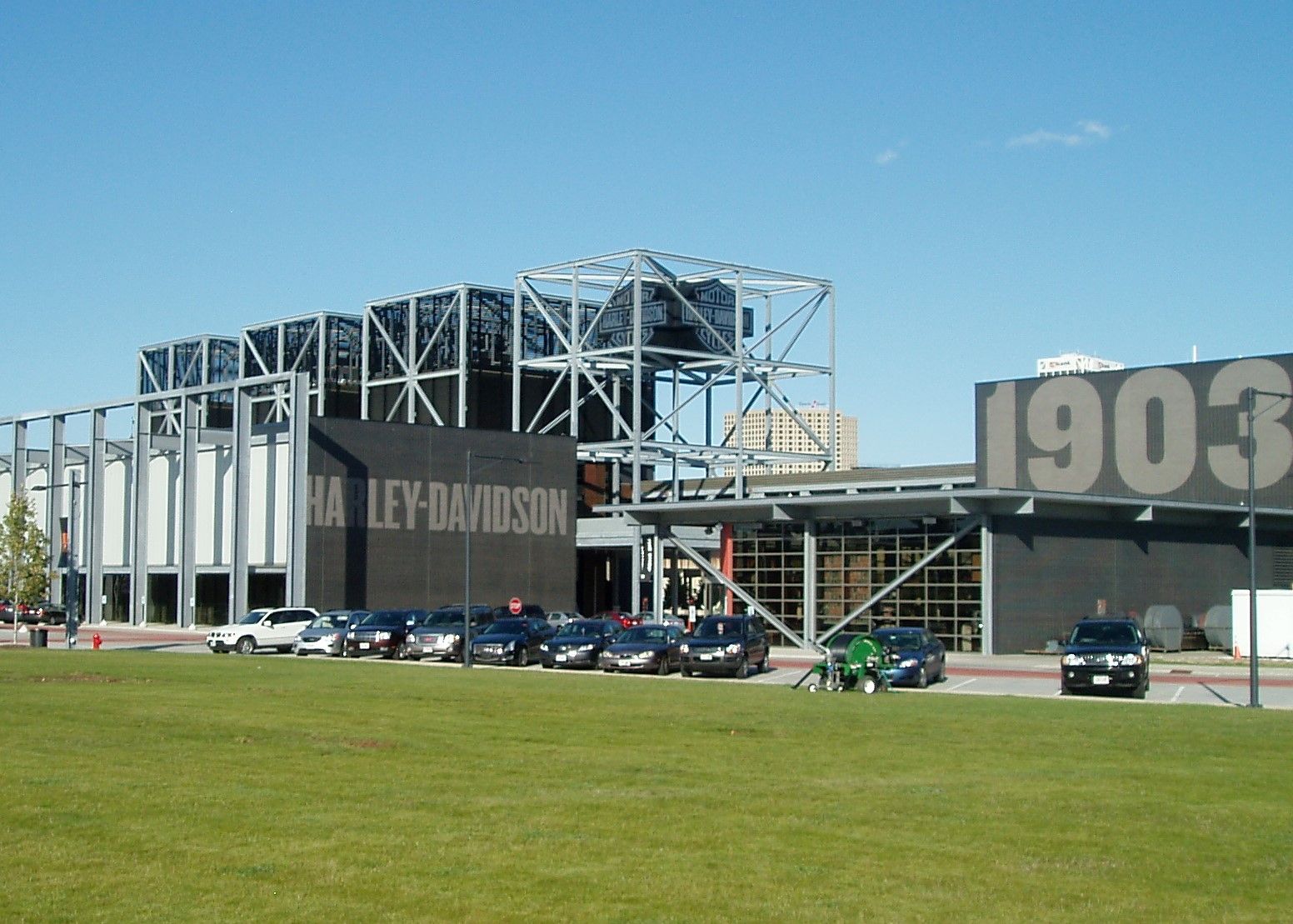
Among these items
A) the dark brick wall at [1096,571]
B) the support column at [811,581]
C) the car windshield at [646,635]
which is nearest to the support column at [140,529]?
the support column at [811,581]

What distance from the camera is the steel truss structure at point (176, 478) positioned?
7856cm

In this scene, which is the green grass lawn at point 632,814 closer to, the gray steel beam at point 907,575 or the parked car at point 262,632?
the parked car at point 262,632

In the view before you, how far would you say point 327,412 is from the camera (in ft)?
374

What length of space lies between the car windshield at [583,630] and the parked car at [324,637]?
32.4ft

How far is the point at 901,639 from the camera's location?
41.2 metres

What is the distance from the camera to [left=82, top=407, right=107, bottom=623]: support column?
89.7 metres

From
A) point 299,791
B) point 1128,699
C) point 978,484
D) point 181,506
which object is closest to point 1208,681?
point 1128,699

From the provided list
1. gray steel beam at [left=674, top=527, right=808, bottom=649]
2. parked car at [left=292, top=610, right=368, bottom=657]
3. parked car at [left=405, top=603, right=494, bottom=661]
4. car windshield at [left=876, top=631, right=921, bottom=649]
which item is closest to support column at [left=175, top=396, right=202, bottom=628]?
parked car at [left=292, top=610, right=368, bottom=657]

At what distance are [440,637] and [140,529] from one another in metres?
39.5

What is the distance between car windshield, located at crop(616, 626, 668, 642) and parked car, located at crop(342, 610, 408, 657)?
10.2 metres

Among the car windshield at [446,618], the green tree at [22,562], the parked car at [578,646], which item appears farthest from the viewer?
the green tree at [22,562]

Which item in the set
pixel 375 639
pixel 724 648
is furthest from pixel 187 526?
pixel 724 648

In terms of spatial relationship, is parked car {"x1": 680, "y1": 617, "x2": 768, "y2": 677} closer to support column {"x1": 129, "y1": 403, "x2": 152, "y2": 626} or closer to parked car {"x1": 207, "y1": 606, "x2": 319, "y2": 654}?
parked car {"x1": 207, "y1": 606, "x2": 319, "y2": 654}

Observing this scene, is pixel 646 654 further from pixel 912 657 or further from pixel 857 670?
pixel 857 670
